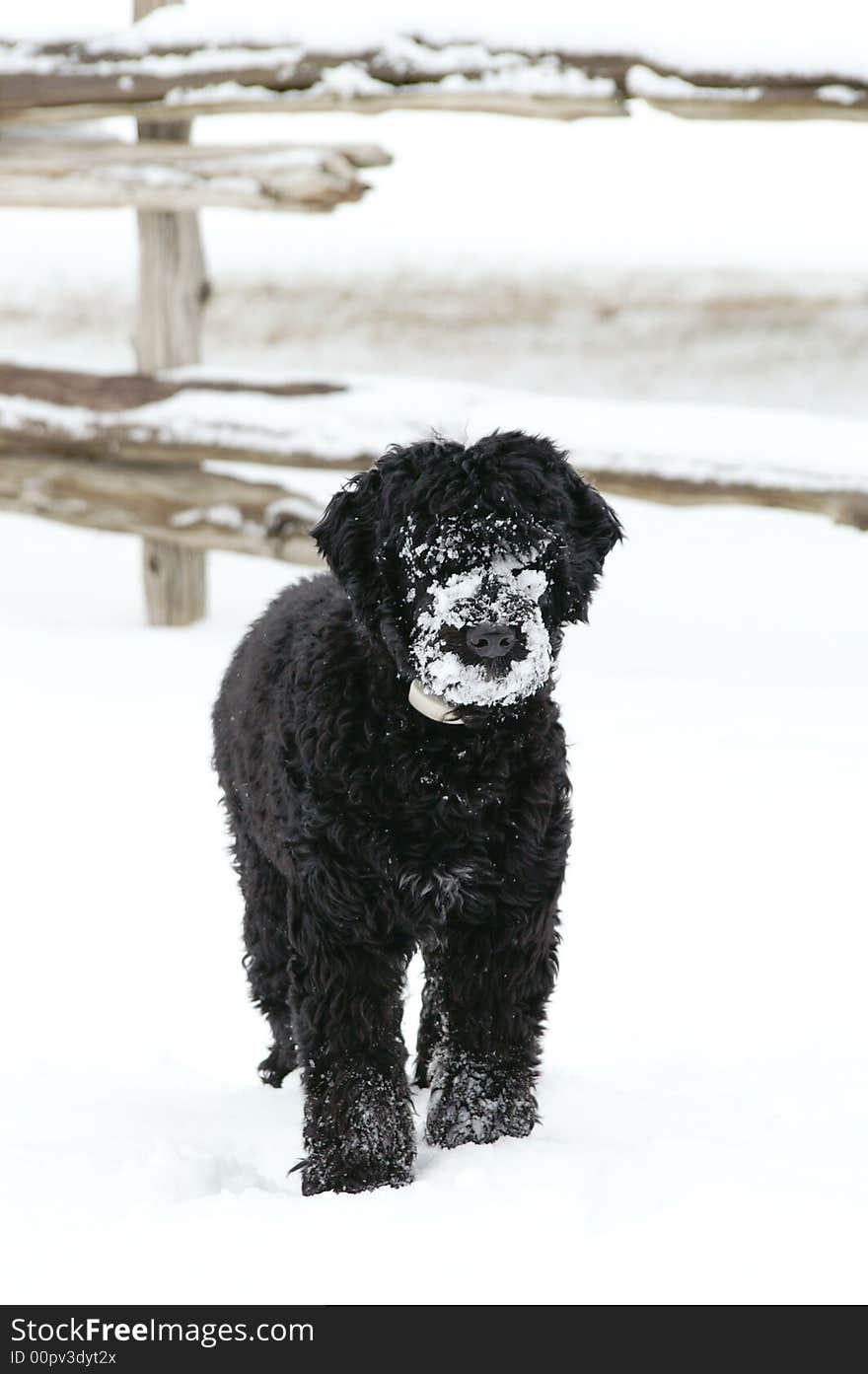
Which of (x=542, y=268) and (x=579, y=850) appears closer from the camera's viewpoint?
(x=579, y=850)

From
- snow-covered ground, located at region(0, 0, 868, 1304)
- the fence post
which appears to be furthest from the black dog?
the fence post

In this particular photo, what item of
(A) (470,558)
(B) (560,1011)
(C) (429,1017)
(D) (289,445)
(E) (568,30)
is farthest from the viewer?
(D) (289,445)

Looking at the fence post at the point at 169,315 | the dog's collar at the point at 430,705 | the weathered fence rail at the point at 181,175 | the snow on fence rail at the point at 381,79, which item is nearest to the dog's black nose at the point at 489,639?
the dog's collar at the point at 430,705

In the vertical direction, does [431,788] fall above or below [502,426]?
below

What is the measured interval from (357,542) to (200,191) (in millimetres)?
5203

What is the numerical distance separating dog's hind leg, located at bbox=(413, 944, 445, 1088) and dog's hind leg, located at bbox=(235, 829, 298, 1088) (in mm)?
325

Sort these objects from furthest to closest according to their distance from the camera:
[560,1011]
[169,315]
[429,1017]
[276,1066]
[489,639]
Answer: [169,315], [560,1011], [276,1066], [429,1017], [489,639]

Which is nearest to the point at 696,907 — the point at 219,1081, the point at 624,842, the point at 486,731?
the point at 624,842

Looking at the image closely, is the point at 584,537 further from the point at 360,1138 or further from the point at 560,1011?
the point at 560,1011

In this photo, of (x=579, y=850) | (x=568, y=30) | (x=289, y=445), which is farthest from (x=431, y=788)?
(x=568, y=30)

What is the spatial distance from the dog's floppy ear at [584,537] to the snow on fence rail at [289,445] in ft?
12.5

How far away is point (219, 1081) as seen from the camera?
427 cm

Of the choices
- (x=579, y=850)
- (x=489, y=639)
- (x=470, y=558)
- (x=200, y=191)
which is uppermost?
(x=200, y=191)

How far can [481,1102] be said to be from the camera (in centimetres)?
353
